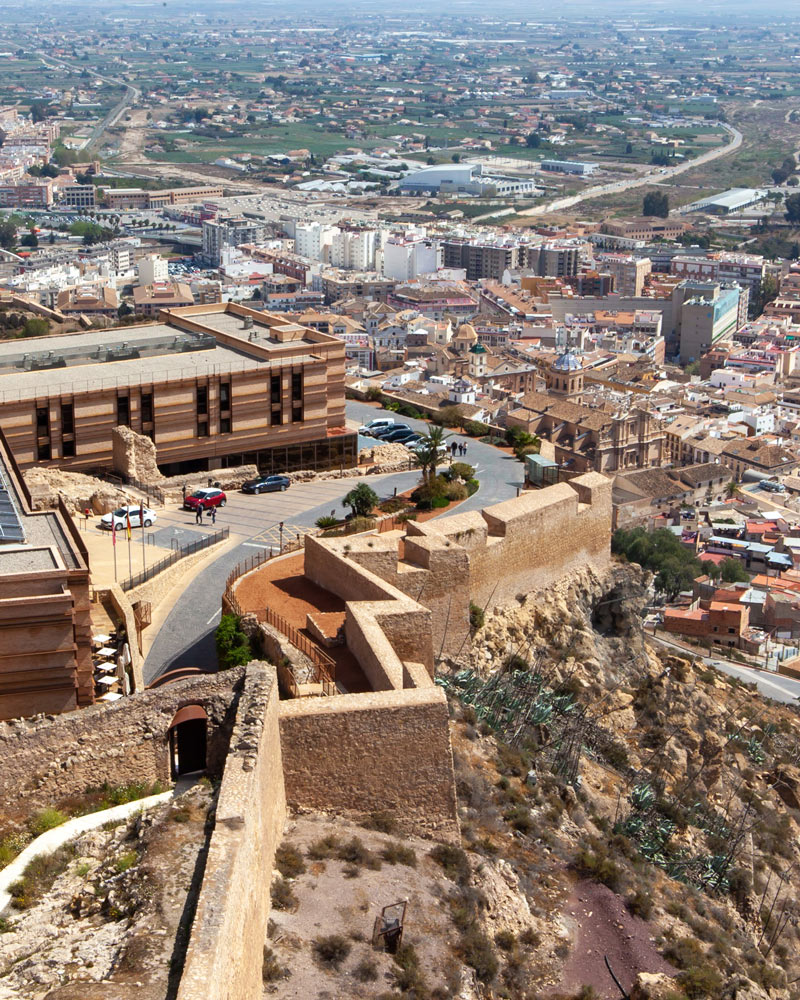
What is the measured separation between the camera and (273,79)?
167 metres

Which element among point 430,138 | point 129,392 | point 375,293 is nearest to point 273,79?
point 430,138

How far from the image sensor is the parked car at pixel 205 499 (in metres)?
16.0

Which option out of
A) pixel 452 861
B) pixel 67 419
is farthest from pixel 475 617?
pixel 67 419

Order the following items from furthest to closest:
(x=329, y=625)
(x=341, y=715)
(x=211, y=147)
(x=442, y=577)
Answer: (x=211, y=147) < (x=442, y=577) < (x=329, y=625) < (x=341, y=715)

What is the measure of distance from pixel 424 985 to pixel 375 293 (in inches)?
2463

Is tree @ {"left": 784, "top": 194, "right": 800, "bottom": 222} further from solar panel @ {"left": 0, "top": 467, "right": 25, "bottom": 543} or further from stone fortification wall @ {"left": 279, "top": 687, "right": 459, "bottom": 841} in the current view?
stone fortification wall @ {"left": 279, "top": 687, "right": 459, "bottom": 841}

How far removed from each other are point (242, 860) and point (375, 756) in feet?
7.59

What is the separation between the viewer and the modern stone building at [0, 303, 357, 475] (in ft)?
54.3

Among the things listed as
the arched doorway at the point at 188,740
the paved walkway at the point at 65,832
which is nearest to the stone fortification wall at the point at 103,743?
the arched doorway at the point at 188,740

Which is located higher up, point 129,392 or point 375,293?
point 129,392

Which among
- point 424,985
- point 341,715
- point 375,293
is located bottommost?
point 375,293

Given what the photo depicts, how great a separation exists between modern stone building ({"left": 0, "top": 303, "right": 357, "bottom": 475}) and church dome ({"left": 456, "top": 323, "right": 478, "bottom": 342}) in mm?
36189

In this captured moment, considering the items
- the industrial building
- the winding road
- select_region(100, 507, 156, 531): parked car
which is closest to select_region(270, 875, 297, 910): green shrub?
select_region(100, 507, 156, 531): parked car

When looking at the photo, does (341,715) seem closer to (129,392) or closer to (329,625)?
(329,625)
